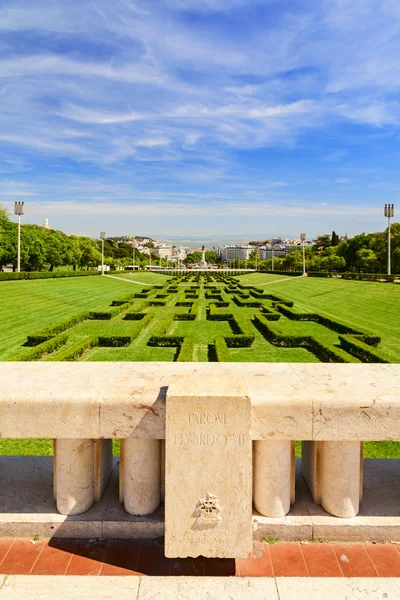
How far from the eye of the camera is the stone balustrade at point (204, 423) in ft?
9.30

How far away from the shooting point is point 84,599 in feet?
8.23

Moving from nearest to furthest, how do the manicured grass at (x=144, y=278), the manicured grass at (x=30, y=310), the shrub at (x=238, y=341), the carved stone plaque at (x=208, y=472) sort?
the carved stone plaque at (x=208, y=472), the shrub at (x=238, y=341), the manicured grass at (x=30, y=310), the manicured grass at (x=144, y=278)

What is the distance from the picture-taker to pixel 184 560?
2873mm

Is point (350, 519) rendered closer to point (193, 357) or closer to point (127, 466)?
point (127, 466)

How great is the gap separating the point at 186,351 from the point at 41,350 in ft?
14.5

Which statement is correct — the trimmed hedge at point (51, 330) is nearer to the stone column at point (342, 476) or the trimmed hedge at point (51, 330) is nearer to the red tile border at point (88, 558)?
the red tile border at point (88, 558)

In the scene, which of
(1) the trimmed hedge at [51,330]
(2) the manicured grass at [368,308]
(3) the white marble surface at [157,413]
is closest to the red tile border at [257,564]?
(3) the white marble surface at [157,413]

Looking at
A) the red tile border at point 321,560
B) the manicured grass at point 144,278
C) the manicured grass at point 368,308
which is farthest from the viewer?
the manicured grass at point 144,278

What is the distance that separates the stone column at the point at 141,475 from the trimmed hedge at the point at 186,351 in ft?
24.7

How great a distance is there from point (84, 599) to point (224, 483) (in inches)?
43.6

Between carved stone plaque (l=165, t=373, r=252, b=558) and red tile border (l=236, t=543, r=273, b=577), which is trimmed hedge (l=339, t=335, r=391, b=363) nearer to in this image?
red tile border (l=236, t=543, r=273, b=577)

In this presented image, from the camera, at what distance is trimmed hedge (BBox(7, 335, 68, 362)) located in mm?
10791

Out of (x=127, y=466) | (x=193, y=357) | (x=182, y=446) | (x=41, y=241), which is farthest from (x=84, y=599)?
(x=41, y=241)

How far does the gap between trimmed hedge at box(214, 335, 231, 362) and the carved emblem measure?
8.28 m
